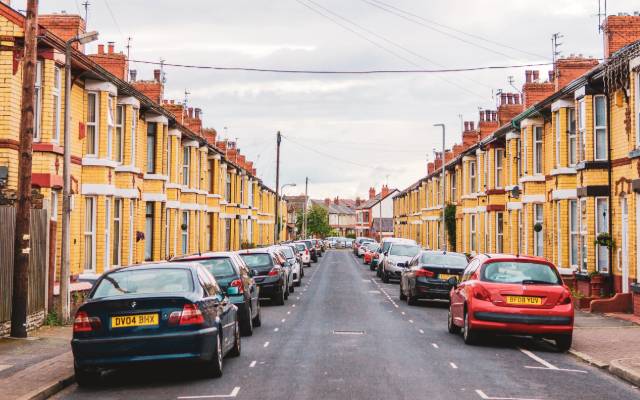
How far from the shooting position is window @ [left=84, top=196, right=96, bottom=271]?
73.8 ft

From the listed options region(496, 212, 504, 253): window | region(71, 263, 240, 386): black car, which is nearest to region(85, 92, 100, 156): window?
region(71, 263, 240, 386): black car

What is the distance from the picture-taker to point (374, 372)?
11.3 meters

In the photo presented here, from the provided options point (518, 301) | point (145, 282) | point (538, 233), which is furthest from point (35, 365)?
point (538, 233)

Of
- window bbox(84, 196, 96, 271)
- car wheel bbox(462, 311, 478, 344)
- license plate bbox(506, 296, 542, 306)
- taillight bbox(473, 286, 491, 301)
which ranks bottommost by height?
car wheel bbox(462, 311, 478, 344)

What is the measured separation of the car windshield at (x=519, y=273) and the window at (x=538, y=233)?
15.3 m

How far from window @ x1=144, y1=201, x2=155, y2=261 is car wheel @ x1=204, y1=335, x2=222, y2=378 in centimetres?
2044

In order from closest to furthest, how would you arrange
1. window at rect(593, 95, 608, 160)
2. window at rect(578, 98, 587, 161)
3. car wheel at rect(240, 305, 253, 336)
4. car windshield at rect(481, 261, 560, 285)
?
car windshield at rect(481, 261, 560, 285)
car wheel at rect(240, 305, 253, 336)
window at rect(593, 95, 608, 160)
window at rect(578, 98, 587, 161)

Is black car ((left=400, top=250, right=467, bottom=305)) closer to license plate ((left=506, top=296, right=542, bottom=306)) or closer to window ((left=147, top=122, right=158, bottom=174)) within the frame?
license plate ((left=506, top=296, right=542, bottom=306))

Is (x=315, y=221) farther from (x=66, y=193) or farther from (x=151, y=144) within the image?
(x=66, y=193)

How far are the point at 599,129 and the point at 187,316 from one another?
52.0ft

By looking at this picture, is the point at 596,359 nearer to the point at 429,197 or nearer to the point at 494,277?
the point at 494,277

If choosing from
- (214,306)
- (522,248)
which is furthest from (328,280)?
(214,306)

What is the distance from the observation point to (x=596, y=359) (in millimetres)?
12914

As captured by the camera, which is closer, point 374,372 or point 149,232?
point 374,372
